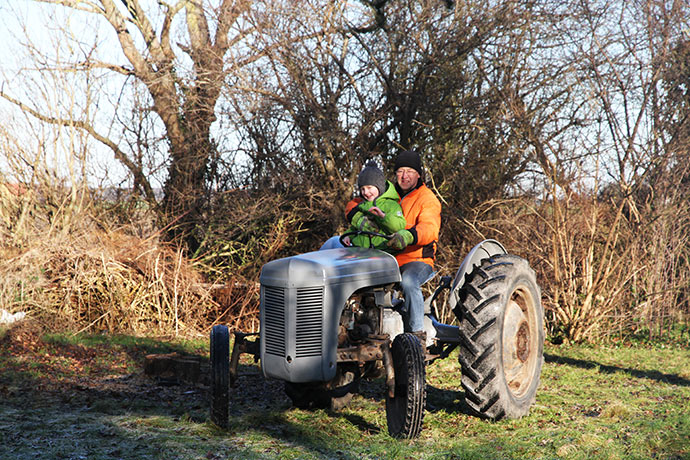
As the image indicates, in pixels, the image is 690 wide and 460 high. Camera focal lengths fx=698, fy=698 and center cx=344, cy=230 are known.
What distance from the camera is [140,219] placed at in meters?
10.7

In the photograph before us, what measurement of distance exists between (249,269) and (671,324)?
613 cm

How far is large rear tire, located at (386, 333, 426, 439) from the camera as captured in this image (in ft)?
14.1

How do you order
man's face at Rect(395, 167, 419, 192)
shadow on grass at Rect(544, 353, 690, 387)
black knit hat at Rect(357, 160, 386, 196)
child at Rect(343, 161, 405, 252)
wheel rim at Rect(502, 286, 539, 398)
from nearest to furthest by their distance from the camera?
child at Rect(343, 161, 405, 252) → black knit hat at Rect(357, 160, 386, 196) → wheel rim at Rect(502, 286, 539, 398) → man's face at Rect(395, 167, 419, 192) → shadow on grass at Rect(544, 353, 690, 387)

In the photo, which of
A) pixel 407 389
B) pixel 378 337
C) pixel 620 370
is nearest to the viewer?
pixel 407 389

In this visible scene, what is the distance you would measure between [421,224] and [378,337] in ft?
3.00

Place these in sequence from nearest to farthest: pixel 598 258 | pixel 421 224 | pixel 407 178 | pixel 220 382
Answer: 1. pixel 220 382
2. pixel 421 224
3. pixel 407 178
4. pixel 598 258

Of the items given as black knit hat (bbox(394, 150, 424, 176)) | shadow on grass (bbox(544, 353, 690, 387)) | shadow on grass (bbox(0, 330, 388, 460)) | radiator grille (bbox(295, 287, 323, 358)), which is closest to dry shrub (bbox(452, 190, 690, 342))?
shadow on grass (bbox(544, 353, 690, 387))

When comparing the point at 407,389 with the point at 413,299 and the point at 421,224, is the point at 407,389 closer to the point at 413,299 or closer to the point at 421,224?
the point at 413,299

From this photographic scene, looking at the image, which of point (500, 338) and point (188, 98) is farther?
point (188, 98)

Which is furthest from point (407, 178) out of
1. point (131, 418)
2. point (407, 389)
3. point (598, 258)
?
point (598, 258)

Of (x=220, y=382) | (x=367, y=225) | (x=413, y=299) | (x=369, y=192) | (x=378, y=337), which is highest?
(x=369, y=192)

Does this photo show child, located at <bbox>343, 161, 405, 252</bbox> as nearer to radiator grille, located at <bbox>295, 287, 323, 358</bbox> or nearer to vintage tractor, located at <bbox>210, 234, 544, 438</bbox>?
vintage tractor, located at <bbox>210, 234, 544, 438</bbox>

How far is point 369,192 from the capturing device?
17.0 feet

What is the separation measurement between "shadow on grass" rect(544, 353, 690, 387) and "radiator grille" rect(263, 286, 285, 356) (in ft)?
14.8
